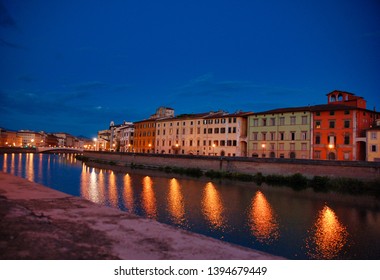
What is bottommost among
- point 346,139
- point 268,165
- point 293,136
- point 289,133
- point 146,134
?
point 268,165

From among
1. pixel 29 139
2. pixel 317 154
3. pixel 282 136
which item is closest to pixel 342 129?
pixel 317 154

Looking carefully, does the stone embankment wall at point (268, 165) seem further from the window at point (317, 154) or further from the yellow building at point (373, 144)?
the window at point (317, 154)

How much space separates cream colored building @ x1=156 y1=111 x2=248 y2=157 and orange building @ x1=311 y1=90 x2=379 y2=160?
13526 mm

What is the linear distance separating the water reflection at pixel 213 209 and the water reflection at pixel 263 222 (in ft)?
6.08

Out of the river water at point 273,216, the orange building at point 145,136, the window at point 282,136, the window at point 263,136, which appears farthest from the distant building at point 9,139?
the river water at point 273,216

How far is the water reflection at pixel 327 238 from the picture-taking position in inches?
491

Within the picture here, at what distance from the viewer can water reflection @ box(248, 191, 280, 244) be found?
47.5 feet

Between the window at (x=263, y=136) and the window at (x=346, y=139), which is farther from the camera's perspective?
the window at (x=263, y=136)

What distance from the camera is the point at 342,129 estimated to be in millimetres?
42500

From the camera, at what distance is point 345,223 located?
59.0 ft

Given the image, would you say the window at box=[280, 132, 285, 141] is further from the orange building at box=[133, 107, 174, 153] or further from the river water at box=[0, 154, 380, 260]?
the orange building at box=[133, 107, 174, 153]

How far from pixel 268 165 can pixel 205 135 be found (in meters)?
22.8

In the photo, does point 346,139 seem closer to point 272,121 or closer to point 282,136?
point 282,136

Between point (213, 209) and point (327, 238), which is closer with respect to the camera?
point (327, 238)
